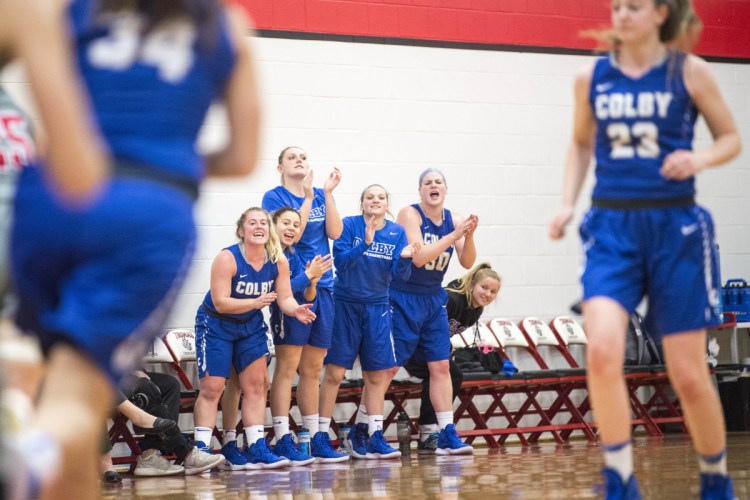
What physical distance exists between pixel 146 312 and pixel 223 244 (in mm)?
7111

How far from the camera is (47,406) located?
5.95 feet

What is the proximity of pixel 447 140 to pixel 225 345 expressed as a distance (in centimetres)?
360

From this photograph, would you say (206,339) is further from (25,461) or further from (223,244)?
(25,461)

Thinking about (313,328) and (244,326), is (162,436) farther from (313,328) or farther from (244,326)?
(313,328)

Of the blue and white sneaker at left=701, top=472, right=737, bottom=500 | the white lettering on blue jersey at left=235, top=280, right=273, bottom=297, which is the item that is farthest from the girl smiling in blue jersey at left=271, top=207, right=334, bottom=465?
the blue and white sneaker at left=701, top=472, right=737, bottom=500

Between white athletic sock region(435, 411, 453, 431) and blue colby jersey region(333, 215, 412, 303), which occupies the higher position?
blue colby jersey region(333, 215, 412, 303)

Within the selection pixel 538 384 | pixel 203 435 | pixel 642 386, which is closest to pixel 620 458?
pixel 203 435

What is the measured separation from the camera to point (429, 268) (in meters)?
8.11

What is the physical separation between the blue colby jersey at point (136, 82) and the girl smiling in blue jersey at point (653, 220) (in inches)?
72.8

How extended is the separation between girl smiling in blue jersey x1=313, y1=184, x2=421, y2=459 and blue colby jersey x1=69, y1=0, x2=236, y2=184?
19.9 feet

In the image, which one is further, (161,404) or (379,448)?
(379,448)

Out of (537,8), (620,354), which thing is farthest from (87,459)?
(537,8)

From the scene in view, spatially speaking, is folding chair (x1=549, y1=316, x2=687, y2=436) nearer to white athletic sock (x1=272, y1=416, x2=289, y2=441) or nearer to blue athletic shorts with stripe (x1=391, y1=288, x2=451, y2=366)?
blue athletic shorts with stripe (x1=391, y1=288, x2=451, y2=366)

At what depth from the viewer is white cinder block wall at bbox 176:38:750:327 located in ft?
30.8
